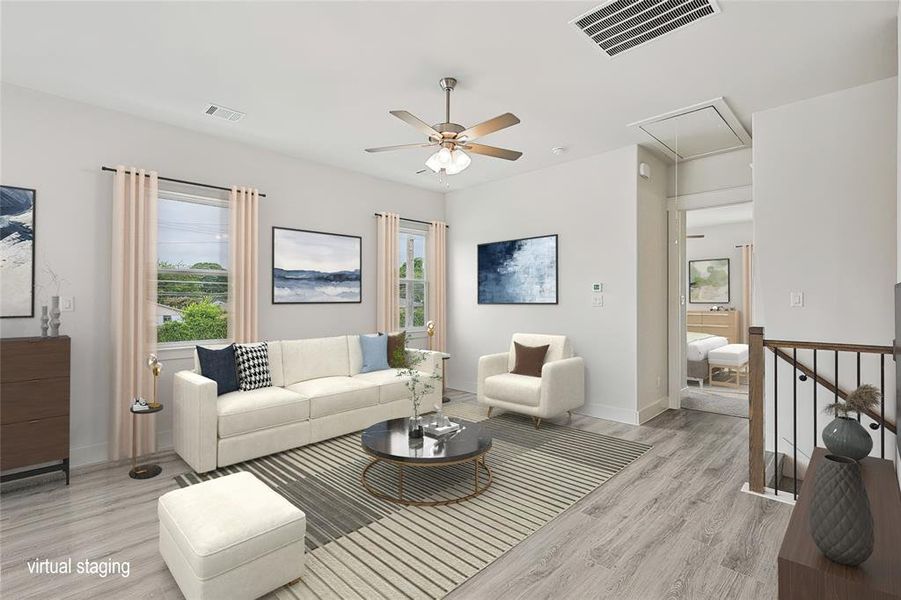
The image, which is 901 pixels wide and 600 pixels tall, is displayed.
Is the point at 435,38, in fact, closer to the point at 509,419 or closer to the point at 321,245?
the point at 321,245

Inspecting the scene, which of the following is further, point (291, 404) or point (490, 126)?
point (291, 404)

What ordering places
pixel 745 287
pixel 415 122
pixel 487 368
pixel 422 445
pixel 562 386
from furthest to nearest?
pixel 745 287 → pixel 487 368 → pixel 562 386 → pixel 422 445 → pixel 415 122

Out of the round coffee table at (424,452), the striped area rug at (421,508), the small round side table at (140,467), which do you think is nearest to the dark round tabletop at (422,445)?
the round coffee table at (424,452)

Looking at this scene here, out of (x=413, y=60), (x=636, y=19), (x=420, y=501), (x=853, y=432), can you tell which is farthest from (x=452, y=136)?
(x=853, y=432)

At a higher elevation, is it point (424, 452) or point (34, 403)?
point (34, 403)

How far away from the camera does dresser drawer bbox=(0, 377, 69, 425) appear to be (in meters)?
3.00

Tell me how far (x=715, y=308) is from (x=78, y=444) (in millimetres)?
9659

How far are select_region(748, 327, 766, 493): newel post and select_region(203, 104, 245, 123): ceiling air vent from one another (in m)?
4.35

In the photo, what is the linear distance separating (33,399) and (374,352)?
2862 mm

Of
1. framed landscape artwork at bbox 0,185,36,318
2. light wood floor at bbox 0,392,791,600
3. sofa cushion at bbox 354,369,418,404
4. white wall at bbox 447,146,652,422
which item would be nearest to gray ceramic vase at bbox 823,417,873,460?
light wood floor at bbox 0,392,791,600

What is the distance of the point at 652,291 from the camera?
5.09 m

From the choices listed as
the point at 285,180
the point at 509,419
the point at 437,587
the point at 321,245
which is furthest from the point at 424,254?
the point at 437,587

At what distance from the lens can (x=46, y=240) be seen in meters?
3.48

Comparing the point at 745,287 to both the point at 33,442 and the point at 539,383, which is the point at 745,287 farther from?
the point at 33,442
